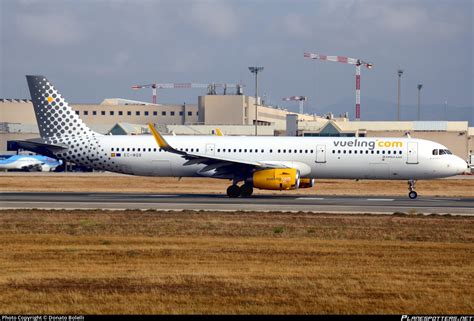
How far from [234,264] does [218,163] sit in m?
23.6

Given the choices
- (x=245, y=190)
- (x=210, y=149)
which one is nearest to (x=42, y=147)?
(x=210, y=149)

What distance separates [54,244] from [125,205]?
45.3 ft

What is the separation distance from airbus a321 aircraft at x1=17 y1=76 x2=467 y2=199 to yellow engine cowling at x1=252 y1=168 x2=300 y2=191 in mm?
258

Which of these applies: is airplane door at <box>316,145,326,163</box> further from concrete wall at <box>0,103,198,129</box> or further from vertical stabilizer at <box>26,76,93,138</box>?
concrete wall at <box>0,103,198,129</box>

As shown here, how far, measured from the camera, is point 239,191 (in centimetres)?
4531

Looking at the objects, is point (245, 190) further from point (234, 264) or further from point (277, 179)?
point (234, 264)

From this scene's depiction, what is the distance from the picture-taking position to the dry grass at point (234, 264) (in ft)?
53.3

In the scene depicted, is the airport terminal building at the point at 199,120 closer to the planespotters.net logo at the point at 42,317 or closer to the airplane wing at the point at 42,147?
the airplane wing at the point at 42,147

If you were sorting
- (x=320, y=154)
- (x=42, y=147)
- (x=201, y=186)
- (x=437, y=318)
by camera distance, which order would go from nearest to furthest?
(x=437, y=318), (x=320, y=154), (x=42, y=147), (x=201, y=186)

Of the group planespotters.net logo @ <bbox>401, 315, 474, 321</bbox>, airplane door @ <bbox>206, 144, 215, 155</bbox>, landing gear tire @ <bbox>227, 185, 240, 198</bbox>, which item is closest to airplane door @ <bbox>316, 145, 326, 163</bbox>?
landing gear tire @ <bbox>227, 185, 240, 198</bbox>

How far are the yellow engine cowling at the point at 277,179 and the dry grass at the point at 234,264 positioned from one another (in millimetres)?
9890

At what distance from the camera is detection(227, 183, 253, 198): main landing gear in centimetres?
4516

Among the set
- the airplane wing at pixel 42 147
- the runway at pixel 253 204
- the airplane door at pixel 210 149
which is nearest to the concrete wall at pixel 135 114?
the airplane wing at pixel 42 147

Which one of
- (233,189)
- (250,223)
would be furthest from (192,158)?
(250,223)
